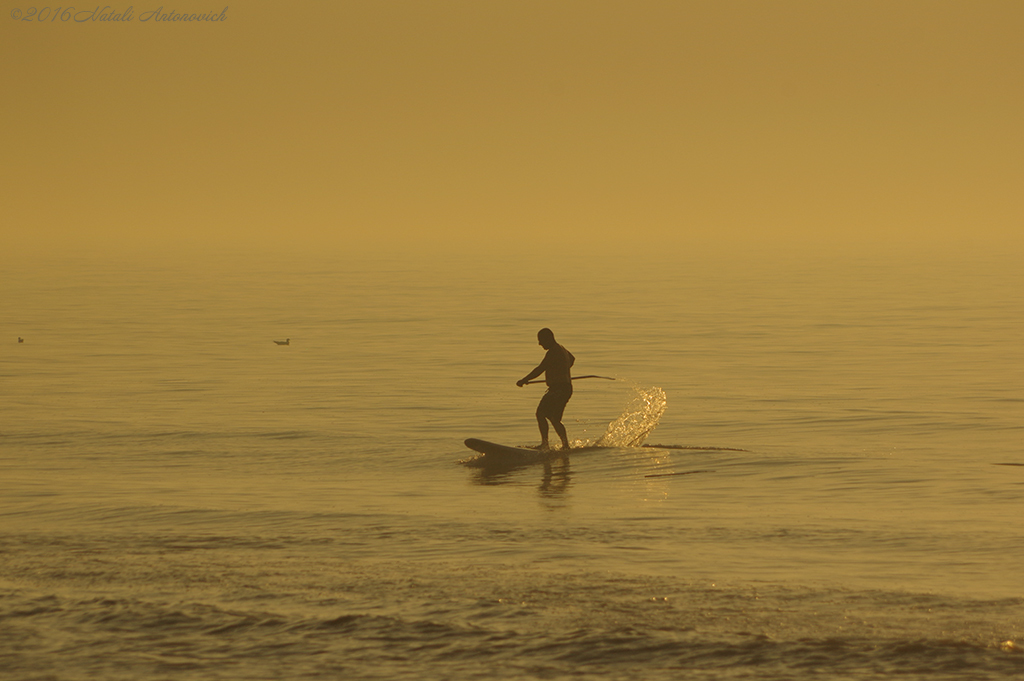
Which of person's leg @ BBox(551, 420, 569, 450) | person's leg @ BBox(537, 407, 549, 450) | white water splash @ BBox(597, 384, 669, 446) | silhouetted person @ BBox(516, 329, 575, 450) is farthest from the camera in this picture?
white water splash @ BBox(597, 384, 669, 446)

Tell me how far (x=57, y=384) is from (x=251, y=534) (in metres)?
20.7

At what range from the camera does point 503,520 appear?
595 inches

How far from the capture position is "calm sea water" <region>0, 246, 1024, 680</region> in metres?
10.0

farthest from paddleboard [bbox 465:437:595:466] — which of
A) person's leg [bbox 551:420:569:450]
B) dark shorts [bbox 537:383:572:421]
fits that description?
dark shorts [bbox 537:383:572:421]

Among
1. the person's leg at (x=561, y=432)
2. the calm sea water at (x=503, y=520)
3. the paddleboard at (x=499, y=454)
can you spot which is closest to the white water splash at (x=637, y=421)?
the calm sea water at (x=503, y=520)

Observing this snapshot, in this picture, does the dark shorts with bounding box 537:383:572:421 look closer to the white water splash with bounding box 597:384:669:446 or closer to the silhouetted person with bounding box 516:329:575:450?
the silhouetted person with bounding box 516:329:575:450

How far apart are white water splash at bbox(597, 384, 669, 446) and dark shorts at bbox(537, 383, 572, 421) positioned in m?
1.21

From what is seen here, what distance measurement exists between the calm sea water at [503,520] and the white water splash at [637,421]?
30 centimetres

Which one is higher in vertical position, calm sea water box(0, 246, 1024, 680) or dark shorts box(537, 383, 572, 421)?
dark shorts box(537, 383, 572, 421)

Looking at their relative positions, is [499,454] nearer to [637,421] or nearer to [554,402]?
[554,402]

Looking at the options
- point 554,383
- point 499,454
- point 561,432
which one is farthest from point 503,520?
point 561,432

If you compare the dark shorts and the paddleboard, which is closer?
the paddleboard

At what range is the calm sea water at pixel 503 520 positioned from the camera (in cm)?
1001

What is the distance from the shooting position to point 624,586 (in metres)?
11.6
